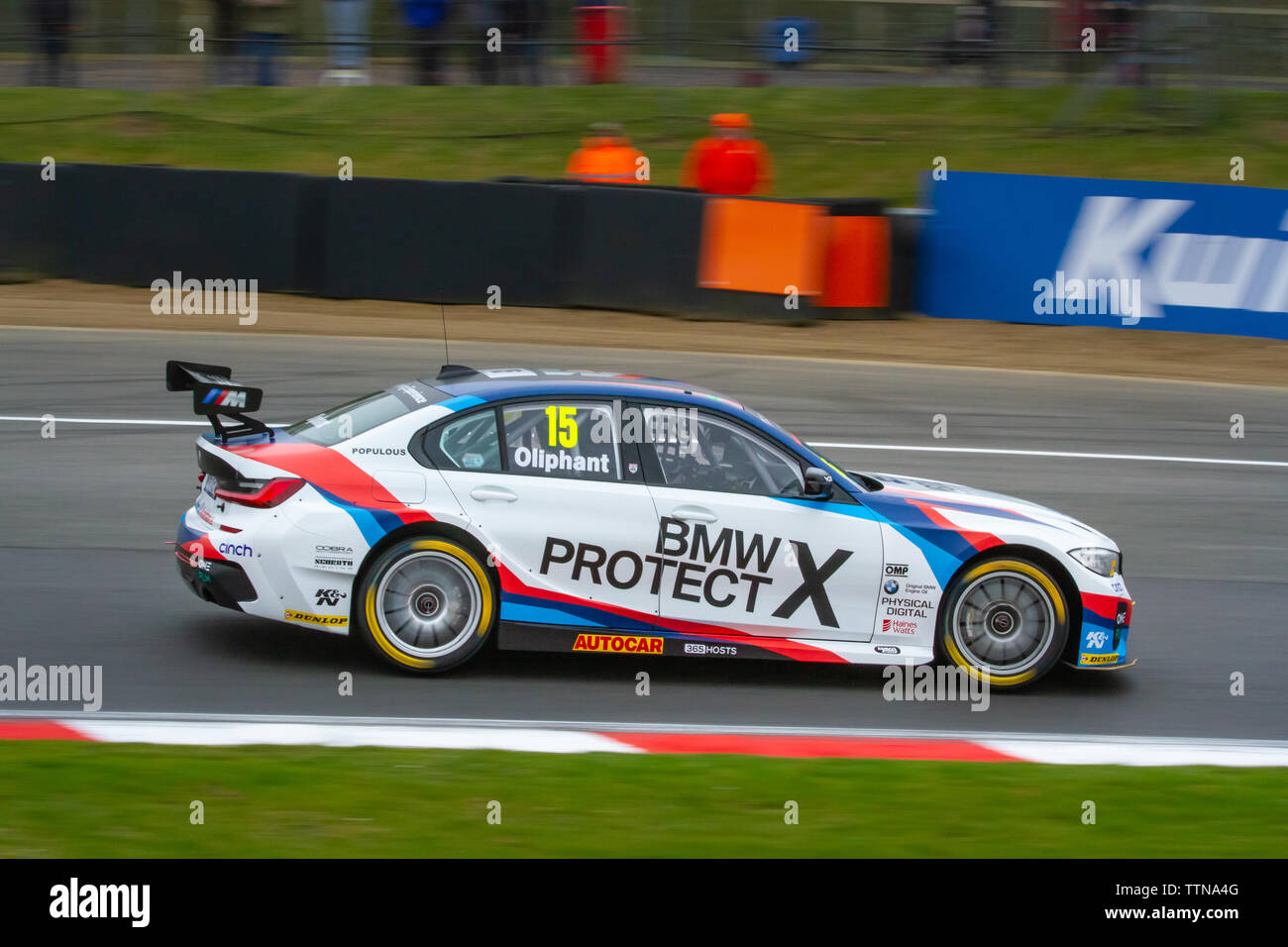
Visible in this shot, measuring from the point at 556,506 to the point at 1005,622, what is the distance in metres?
2.22

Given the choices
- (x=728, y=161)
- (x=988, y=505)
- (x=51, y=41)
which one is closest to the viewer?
(x=988, y=505)

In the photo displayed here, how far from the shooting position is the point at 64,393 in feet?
43.0

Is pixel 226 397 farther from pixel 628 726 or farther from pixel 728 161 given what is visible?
pixel 728 161

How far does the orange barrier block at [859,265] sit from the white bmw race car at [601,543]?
9.82m

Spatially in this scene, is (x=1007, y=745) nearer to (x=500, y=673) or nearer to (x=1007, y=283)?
(x=500, y=673)

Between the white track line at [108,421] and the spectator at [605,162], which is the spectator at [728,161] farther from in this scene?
the white track line at [108,421]

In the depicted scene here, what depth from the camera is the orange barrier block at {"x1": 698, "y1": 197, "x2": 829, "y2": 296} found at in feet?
54.2

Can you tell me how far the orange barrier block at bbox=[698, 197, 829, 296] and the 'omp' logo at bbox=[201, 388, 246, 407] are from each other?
10.0 m

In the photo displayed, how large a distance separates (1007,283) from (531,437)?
11.6 metres

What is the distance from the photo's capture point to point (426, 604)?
23.4ft

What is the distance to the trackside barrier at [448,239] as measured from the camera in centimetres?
1655

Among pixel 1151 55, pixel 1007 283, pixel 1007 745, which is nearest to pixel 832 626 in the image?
pixel 1007 745
